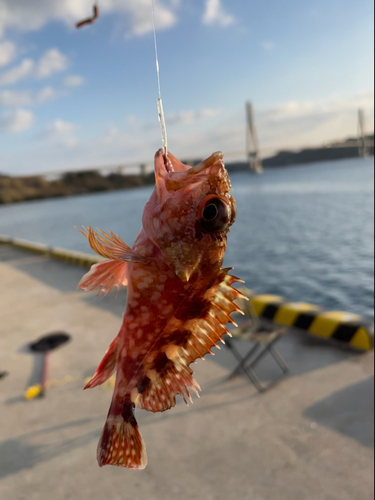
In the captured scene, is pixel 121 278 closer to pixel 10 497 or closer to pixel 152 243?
pixel 152 243

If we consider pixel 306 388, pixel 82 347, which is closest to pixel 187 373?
pixel 306 388

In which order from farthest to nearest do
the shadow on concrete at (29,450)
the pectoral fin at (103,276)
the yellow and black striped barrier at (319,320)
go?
the yellow and black striped barrier at (319,320)
the shadow on concrete at (29,450)
the pectoral fin at (103,276)

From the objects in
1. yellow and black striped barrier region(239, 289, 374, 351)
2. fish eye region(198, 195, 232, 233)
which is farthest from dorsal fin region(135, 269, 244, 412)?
yellow and black striped barrier region(239, 289, 374, 351)

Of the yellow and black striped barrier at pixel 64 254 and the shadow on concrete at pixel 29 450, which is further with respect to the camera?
the yellow and black striped barrier at pixel 64 254

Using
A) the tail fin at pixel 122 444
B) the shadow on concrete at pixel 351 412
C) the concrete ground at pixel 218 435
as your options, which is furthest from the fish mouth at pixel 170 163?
the shadow on concrete at pixel 351 412

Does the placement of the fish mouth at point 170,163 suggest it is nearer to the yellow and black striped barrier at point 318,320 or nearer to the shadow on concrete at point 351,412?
the shadow on concrete at point 351,412

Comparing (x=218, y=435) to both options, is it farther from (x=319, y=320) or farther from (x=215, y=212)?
(x=215, y=212)

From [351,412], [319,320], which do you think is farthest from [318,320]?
[351,412]
